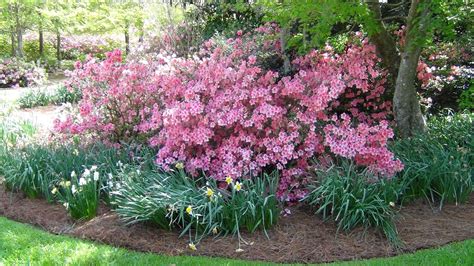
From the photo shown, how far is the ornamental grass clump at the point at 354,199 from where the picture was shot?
4.11m

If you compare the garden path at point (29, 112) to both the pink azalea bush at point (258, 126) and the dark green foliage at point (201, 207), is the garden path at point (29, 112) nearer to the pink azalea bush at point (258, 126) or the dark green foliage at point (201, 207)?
the pink azalea bush at point (258, 126)

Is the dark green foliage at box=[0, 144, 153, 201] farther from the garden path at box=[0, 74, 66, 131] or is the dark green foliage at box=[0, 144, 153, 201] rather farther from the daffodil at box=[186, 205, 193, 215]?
the garden path at box=[0, 74, 66, 131]

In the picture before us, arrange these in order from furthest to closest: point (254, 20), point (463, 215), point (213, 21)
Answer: point (213, 21) < point (254, 20) < point (463, 215)

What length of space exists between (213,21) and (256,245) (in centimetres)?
939

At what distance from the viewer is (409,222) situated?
433 cm

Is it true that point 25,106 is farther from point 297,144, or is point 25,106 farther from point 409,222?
point 409,222

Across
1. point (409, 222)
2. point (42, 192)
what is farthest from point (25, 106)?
point (409, 222)

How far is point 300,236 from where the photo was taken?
4.07 metres

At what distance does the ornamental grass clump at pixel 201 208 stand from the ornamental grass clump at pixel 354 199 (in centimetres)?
41

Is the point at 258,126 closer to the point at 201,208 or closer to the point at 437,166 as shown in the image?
the point at 201,208

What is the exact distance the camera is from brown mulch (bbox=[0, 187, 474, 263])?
3.87m

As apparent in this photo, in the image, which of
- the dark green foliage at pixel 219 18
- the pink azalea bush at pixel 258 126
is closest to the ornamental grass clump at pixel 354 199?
the pink azalea bush at pixel 258 126

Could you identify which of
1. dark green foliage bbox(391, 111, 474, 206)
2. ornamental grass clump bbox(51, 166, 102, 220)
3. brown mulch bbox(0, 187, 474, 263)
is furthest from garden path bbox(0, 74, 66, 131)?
dark green foliage bbox(391, 111, 474, 206)

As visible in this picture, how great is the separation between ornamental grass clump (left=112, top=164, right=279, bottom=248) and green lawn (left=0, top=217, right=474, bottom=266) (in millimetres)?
322
